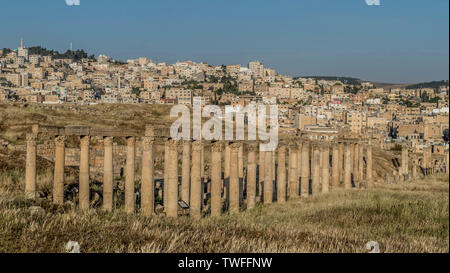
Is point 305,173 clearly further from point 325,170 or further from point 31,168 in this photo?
point 31,168

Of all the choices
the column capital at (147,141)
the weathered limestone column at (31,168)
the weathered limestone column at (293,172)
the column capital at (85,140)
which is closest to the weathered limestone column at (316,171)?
the weathered limestone column at (293,172)

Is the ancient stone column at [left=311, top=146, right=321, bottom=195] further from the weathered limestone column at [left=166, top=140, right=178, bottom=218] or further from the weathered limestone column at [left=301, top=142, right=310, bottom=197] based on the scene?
the weathered limestone column at [left=166, top=140, right=178, bottom=218]

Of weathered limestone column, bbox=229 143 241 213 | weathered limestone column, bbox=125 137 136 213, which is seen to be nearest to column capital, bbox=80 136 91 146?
weathered limestone column, bbox=125 137 136 213

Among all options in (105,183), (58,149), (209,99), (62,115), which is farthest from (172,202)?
(209,99)

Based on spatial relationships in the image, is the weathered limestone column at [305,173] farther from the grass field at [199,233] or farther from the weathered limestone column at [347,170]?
the grass field at [199,233]

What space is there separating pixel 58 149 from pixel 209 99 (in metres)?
100

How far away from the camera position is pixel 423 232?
17062mm

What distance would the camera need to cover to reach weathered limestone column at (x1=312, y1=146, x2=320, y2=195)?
3088cm

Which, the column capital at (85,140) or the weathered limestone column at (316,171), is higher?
the column capital at (85,140)

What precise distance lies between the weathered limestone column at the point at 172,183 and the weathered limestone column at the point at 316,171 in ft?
44.5

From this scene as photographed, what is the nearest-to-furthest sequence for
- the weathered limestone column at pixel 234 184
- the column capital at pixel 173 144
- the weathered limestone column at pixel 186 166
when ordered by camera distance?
the column capital at pixel 173 144 < the weathered limestone column at pixel 186 166 < the weathered limestone column at pixel 234 184

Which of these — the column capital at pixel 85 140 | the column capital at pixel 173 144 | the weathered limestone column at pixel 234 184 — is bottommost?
the weathered limestone column at pixel 234 184

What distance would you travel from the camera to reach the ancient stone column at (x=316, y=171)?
3089 cm

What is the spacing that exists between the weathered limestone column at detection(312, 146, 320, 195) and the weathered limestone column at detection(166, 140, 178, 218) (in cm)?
1356
